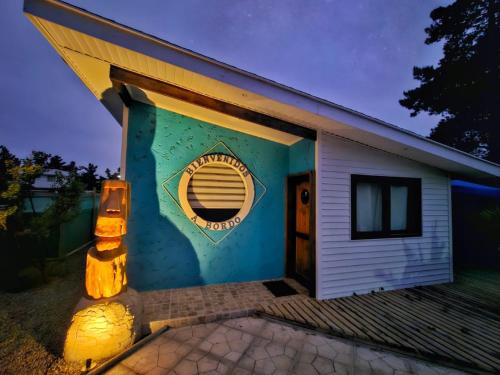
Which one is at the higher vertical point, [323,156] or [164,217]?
[323,156]

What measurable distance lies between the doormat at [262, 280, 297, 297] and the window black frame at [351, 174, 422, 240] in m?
1.54

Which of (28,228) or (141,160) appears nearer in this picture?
(141,160)

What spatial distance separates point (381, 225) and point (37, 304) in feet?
20.6

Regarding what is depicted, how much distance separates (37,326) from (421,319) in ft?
17.8

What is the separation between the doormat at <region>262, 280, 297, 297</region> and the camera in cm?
390

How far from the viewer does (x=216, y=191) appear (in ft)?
14.1

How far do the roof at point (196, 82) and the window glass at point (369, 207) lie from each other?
0.83 meters

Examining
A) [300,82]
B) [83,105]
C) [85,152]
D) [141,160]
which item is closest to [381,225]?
[141,160]

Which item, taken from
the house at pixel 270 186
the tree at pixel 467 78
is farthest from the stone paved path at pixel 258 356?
the tree at pixel 467 78

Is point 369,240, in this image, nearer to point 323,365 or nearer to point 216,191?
point 323,365

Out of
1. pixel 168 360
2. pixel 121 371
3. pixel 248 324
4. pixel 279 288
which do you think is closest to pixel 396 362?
pixel 248 324

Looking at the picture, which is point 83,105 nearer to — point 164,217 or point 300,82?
point 300,82

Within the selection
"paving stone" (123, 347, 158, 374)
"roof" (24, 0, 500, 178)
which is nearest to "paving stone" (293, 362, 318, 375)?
"paving stone" (123, 347, 158, 374)

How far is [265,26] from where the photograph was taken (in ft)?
174
